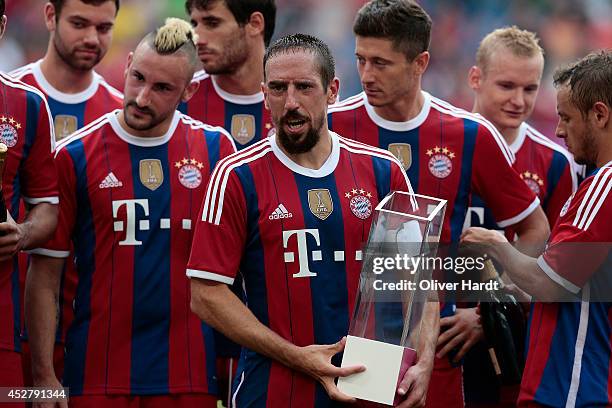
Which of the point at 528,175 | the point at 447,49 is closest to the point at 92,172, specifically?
the point at 528,175

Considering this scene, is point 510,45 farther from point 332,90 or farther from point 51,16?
point 51,16

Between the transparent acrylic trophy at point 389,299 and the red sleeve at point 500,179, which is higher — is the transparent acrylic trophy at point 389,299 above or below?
below

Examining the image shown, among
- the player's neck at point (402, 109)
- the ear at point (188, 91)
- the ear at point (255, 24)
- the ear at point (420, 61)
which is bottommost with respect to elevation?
the player's neck at point (402, 109)

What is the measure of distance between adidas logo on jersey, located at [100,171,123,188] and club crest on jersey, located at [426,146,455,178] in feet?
4.68

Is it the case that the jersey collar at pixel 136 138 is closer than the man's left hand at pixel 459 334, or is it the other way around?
the jersey collar at pixel 136 138

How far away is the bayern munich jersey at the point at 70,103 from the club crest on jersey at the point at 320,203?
1.88 m

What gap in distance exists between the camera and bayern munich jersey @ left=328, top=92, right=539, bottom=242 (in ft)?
17.0

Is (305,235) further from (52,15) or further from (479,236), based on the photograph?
(52,15)

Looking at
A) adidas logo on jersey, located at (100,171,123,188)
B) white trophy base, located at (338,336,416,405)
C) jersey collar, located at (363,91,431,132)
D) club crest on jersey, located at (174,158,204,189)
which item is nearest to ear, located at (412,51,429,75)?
jersey collar, located at (363,91,431,132)

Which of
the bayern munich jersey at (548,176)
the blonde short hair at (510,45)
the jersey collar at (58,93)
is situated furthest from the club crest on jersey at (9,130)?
the blonde short hair at (510,45)

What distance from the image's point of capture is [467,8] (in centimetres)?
1599

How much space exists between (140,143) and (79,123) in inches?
35.0

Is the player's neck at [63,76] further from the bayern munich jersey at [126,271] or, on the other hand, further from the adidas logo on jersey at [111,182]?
the adidas logo on jersey at [111,182]

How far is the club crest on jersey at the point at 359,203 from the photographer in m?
4.28
